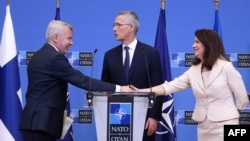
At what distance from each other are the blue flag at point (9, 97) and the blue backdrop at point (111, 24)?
1.95 feet

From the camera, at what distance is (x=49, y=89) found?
10.1 feet

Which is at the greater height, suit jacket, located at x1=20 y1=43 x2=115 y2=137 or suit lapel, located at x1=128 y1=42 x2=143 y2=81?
suit lapel, located at x1=128 y1=42 x2=143 y2=81

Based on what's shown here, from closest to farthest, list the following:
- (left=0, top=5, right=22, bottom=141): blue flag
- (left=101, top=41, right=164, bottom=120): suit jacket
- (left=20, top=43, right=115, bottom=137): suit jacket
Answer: (left=20, top=43, right=115, bottom=137): suit jacket, (left=101, top=41, right=164, bottom=120): suit jacket, (left=0, top=5, right=22, bottom=141): blue flag

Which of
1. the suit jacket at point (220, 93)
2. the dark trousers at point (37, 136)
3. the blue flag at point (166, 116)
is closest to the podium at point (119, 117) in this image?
the dark trousers at point (37, 136)

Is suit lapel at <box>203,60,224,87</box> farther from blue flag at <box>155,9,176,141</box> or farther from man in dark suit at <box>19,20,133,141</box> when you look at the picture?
blue flag at <box>155,9,176,141</box>

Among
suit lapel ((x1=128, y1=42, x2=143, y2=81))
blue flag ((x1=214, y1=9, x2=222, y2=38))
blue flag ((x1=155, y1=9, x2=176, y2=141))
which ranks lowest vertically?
blue flag ((x1=155, y1=9, x2=176, y2=141))

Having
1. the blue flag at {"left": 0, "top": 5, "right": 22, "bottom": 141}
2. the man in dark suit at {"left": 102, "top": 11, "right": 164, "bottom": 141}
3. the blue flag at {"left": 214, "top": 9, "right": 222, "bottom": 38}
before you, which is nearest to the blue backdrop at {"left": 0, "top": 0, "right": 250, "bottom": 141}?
the blue flag at {"left": 214, "top": 9, "right": 222, "bottom": 38}

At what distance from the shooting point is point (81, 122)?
5.05 metres

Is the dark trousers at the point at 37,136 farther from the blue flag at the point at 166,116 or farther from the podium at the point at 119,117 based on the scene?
the blue flag at the point at 166,116

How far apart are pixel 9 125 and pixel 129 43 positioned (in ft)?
5.54

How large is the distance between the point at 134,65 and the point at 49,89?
0.81 meters

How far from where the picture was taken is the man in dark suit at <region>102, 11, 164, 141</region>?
11.4 feet

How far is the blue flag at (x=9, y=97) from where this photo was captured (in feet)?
14.5

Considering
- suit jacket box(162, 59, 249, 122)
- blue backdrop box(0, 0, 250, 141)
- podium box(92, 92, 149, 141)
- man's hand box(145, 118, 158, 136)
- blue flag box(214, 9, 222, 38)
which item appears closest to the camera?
podium box(92, 92, 149, 141)
